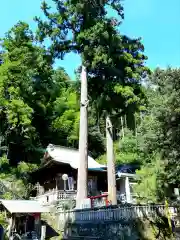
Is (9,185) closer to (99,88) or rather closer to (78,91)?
(78,91)

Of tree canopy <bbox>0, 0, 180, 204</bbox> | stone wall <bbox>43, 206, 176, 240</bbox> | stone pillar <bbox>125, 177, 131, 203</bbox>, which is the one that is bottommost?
stone wall <bbox>43, 206, 176, 240</bbox>

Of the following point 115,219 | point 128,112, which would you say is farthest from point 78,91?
point 115,219

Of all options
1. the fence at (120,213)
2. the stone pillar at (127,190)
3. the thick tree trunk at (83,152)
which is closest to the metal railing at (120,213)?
the fence at (120,213)

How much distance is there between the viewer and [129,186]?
24.0 meters

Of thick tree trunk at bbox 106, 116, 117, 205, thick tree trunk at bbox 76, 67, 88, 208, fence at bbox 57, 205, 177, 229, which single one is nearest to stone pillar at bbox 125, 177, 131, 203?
thick tree trunk at bbox 106, 116, 117, 205

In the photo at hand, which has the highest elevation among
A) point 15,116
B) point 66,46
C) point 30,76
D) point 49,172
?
point 30,76

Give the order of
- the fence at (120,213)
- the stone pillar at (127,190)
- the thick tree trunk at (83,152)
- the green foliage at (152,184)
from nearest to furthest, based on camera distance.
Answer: the fence at (120,213) → the thick tree trunk at (83,152) → the green foliage at (152,184) → the stone pillar at (127,190)

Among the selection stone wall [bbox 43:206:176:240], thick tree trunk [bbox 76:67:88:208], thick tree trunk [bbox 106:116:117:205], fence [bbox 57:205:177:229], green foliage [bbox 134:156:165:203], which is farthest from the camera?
green foliage [bbox 134:156:165:203]

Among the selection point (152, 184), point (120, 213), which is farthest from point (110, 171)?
point (120, 213)

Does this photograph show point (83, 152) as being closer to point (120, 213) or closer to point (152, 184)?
point (120, 213)

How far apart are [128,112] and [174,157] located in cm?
453

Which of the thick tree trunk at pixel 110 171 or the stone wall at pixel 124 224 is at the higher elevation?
the thick tree trunk at pixel 110 171

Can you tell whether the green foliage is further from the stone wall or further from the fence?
the stone wall

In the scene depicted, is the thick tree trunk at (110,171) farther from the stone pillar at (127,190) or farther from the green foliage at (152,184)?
the stone pillar at (127,190)
